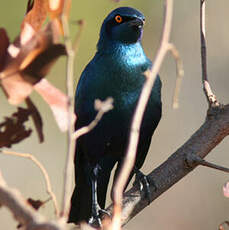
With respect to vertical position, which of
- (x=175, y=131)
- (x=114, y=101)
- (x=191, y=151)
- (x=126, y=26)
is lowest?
(x=175, y=131)

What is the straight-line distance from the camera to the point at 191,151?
11.1 ft

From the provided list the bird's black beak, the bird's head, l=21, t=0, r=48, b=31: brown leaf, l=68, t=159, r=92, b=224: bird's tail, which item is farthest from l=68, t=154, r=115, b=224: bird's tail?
l=21, t=0, r=48, b=31: brown leaf

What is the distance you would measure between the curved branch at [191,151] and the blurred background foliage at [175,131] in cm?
467

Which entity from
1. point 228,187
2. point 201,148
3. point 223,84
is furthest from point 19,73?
point 223,84

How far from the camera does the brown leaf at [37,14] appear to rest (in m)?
1.96

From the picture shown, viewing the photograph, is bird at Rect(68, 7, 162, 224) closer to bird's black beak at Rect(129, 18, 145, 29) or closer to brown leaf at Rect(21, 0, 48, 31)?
bird's black beak at Rect(129, 18, 145, 29)

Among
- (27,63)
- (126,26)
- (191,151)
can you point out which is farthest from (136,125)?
(126,26)

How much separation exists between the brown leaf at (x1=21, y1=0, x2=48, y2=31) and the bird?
254 cm

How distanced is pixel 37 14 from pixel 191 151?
1.61 m

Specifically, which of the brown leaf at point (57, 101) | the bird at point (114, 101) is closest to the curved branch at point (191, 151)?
the bird at point (114, 101)

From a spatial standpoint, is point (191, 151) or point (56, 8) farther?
point (191, 151)

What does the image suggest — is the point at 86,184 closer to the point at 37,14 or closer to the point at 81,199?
the point at 81,199

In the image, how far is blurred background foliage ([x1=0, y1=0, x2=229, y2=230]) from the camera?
830 centimetres

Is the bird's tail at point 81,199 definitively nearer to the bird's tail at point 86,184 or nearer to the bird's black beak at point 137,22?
the bird's tail at point 86,184
